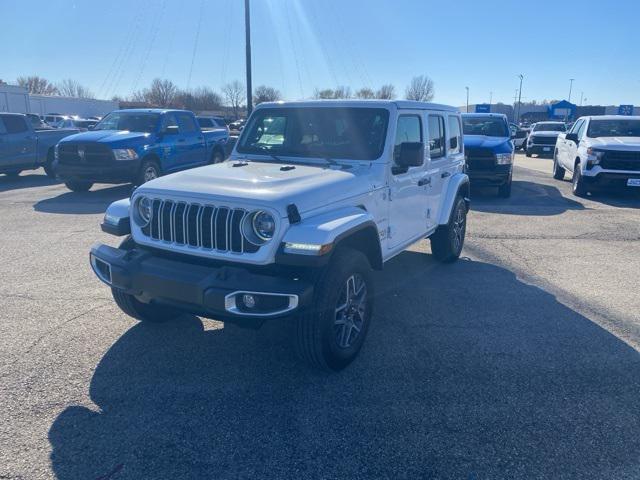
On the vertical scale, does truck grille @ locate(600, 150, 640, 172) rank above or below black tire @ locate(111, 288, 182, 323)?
above

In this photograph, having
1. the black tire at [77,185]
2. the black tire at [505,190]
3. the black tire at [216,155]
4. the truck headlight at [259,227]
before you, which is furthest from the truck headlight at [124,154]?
the truck headlight at [259,227]

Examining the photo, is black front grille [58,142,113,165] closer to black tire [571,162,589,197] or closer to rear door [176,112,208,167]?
rear door [176,112,208,167]

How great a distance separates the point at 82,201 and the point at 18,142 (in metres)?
4.81

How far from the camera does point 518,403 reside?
11.5ft

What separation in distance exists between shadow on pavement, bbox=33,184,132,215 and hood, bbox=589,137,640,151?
1109 centimetres

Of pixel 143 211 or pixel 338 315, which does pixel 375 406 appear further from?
pixel 143 211

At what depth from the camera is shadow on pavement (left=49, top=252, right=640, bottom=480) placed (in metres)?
2.88

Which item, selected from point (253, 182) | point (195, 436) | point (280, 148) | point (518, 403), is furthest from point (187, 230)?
point (518, 403)

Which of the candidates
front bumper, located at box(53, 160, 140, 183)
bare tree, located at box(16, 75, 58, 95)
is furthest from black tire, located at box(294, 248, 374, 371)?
bare tree, located at box(16, 75, 58, 95)

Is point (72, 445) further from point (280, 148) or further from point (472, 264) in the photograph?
point (472, 264)

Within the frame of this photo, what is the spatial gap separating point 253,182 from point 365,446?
1.97 m

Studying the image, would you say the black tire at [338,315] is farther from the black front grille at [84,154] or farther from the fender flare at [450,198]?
the black front grille at [84,154]

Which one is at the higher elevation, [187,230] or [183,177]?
[183,177]

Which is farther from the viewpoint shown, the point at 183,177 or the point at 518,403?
the point at 183,177
